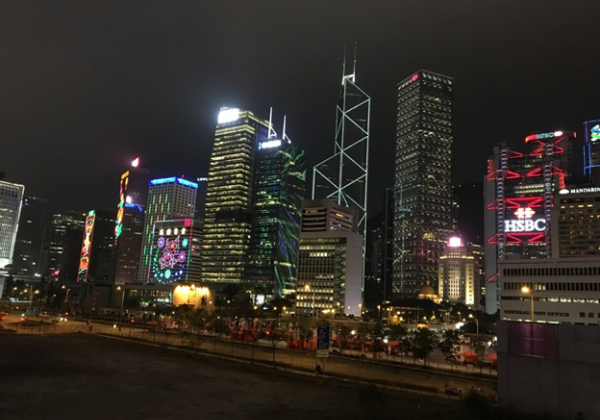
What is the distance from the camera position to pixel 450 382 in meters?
43.8

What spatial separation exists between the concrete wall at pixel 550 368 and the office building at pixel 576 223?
16617 centimetres

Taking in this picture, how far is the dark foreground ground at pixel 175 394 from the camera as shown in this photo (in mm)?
28578

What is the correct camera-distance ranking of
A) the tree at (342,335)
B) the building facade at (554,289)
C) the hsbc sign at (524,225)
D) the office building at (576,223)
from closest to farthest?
the tree at (342,335) → the building facade at (554,289) → the hsbc sign at (524,225) → the office building at (576,223)

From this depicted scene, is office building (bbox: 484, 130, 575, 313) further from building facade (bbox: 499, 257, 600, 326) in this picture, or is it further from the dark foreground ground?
the dark foreground ground

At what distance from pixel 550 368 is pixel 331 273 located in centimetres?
16288

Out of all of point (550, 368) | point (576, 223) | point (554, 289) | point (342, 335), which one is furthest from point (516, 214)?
point (550, 368)


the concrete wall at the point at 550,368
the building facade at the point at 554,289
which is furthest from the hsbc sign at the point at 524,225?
the concrete wall at the point at 550,368

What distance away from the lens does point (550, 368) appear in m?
27.9

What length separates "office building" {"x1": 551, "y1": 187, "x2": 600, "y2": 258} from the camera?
171 metres

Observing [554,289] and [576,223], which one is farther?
[576,223]

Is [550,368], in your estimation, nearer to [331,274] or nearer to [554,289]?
[554,289]

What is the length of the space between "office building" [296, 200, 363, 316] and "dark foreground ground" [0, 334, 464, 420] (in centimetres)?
13788

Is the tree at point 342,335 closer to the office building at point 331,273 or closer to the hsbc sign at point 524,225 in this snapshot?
the office building at point 331,273

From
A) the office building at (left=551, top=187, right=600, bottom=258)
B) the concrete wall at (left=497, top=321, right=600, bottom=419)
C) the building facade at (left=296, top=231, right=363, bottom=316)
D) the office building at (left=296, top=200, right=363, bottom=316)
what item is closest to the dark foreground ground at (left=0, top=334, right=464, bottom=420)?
the concrete wall at (left=497, top=321, right=600, bottom=419)
